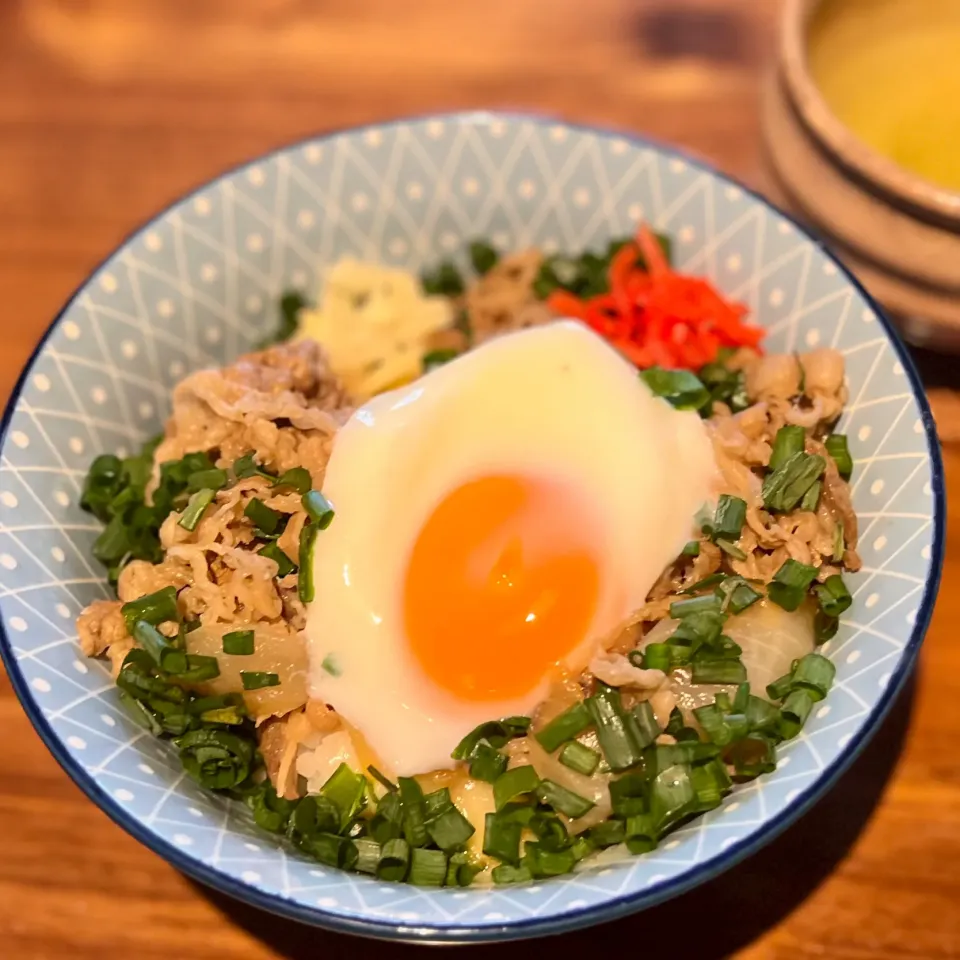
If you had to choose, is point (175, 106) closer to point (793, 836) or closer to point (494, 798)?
point (494, 798)

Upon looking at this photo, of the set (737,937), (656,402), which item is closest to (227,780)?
(737,937)

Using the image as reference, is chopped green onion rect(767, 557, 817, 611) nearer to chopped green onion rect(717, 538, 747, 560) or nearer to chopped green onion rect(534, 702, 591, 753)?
chopped green onion rect(717, 538, 747, 560)

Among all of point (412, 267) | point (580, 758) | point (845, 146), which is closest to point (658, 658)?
point (580, 758)

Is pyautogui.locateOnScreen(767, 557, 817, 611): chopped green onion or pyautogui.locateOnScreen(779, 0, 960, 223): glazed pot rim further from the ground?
pyautogui.locateOnScreen(779, 0, 960, 223): glazed pot rim

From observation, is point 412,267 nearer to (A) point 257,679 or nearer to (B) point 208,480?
(B) point 208,480

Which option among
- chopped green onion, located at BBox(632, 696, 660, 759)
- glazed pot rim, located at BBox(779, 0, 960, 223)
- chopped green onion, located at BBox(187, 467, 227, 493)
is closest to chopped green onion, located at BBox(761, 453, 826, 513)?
chopped green onion, located at BBox(632, 696, 660, 759)

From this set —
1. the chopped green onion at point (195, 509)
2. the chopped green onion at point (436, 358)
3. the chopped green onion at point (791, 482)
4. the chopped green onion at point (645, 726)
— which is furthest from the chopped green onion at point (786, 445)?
the chopped green onion at point (195, 509)
